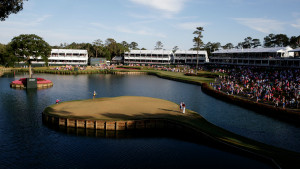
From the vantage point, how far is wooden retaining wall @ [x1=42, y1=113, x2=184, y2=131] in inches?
1200

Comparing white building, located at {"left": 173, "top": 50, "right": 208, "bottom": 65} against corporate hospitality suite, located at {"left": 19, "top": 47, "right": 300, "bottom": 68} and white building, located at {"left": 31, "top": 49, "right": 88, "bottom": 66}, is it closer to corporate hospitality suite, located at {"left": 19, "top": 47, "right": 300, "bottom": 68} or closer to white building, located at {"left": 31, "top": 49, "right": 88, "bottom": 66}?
corporate hospitality suite, located at {"left": 19, "top": 47, "right": 300, "bottom": 68}

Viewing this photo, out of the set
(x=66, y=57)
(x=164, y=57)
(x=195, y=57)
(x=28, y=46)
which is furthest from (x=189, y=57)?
(x=28, y=46)

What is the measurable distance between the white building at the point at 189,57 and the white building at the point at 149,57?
15.6 feet

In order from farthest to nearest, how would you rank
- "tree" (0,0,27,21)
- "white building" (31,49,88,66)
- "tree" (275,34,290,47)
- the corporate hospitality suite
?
"tree" (275,34,290,47)
"white building" (31,49,88,66)
the corporate hospitality suite
"tree" (0,0,27,21)

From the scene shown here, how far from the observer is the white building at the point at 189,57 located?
144750 millimetres

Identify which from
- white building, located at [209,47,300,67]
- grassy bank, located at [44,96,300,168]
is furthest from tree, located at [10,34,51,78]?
white building, located at [209,47,300,67]

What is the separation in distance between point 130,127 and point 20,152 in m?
12.6

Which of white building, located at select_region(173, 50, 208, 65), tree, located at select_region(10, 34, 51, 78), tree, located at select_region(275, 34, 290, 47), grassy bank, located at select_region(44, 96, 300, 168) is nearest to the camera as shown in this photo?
grassy bank, located at select_region(44, 96, 300, 168)

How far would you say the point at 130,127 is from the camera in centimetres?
3069

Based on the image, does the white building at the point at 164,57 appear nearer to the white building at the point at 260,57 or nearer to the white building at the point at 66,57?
the white building at the point at 260,57

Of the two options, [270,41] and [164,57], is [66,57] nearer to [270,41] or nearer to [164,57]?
[164,57]

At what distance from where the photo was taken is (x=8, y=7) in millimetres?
27875

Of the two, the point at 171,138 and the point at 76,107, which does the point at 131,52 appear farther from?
the point at 171,138

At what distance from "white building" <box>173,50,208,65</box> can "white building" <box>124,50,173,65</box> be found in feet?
15.6
